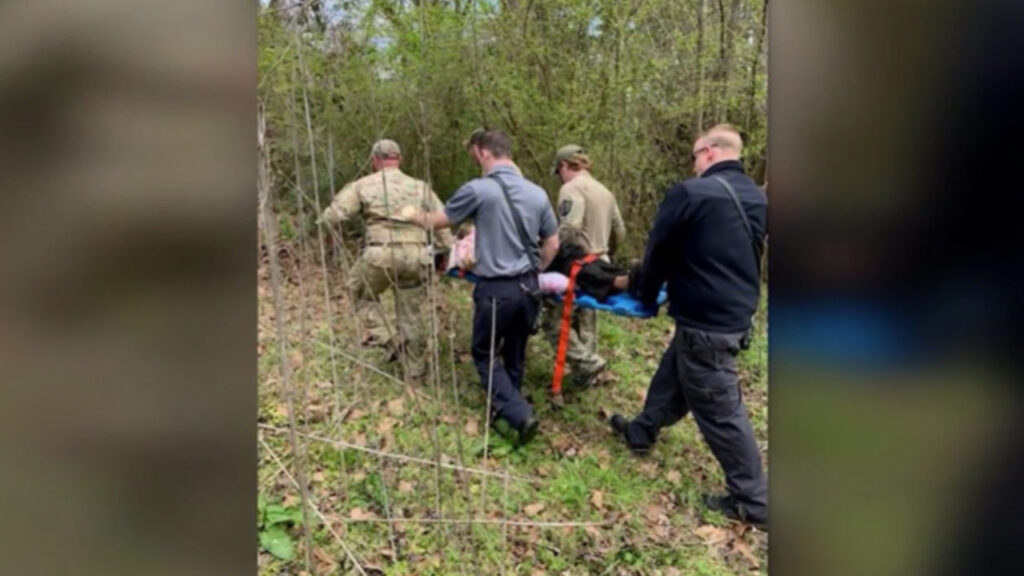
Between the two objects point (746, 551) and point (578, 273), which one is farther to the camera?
point (578, 273)

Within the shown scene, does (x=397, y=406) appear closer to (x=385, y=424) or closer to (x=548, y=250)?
(x=385, y=424)

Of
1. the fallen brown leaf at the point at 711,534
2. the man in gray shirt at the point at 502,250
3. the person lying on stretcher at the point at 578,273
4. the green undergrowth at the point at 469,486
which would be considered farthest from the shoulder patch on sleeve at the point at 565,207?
the fallen brown leaf at the point at 711,534

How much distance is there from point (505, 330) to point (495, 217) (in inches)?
27.4

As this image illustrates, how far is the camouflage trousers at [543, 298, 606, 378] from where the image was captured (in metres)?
5.27

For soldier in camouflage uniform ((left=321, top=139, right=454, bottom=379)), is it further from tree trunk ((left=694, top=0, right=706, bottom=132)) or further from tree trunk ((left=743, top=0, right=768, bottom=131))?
tree trunk ((left=743, top=0, right=768, bottom=131))

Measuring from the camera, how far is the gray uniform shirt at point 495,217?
4.27 metres

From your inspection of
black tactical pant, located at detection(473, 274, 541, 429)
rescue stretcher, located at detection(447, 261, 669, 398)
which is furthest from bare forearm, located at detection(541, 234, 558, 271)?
black tactical pant, located at detection(473, 274, 541, 429)
